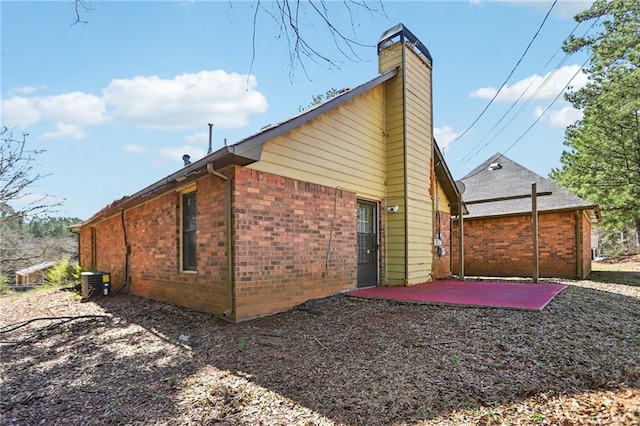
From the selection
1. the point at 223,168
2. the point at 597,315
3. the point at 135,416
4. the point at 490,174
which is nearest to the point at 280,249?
the point at 223,168

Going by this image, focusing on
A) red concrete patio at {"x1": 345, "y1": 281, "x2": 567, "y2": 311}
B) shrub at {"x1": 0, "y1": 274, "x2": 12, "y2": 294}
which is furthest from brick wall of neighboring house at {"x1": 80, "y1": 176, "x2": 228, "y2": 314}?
shrub at {"x1": 0, "y1": 274, "x2": 12, "y2": 294}

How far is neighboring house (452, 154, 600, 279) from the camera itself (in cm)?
1189

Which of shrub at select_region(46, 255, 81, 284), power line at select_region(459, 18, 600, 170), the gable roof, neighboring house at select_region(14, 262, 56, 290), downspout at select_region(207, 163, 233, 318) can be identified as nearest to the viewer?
downspout at select_region(207, 163, 233, 318)

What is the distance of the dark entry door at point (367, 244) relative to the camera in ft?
25.8

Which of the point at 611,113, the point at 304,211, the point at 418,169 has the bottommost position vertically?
the point at 304,211

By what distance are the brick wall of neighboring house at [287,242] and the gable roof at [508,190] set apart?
27.7 ft

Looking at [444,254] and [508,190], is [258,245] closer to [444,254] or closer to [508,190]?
[444,254]

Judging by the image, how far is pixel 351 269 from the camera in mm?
7305

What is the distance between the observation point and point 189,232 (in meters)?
6.56

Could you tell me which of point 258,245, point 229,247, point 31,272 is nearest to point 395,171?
point 258,245

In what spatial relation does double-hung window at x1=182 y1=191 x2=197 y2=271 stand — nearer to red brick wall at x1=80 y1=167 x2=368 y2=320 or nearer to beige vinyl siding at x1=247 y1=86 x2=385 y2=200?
red brick wall at x1=80 y1=167 x2=368 y2=320

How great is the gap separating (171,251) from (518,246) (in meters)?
11.7

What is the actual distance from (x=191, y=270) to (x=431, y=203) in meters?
6.20

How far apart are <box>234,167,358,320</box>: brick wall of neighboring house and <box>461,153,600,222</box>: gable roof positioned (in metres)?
8.45
